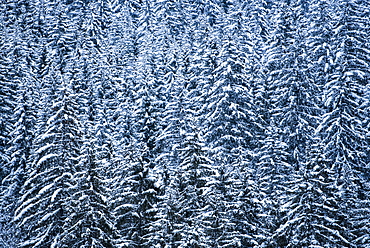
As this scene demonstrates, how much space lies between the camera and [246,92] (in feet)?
97.3

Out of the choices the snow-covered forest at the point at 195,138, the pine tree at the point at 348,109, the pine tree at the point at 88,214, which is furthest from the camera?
the pine tree at the point at 348,109

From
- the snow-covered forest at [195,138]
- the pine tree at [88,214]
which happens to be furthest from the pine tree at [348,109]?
the pine tree at [88,214]

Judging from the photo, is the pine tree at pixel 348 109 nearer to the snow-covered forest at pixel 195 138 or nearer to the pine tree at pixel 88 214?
the snow-covered forest at pixel 195 138

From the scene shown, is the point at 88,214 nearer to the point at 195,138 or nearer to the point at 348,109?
the point at 195,138

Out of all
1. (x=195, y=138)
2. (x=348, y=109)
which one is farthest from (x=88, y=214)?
(x=348, y=109)

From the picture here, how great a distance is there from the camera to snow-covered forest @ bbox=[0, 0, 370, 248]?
1820 centimetres

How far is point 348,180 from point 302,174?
6975mm

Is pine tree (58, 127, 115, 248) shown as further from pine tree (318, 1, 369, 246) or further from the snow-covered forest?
pine tree (318, 1, 369, 246)

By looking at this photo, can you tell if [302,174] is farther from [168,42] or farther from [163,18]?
[163,18]

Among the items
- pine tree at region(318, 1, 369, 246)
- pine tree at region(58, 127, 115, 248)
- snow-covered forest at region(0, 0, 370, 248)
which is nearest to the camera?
pine tree at region(58, 127, 115, 248)

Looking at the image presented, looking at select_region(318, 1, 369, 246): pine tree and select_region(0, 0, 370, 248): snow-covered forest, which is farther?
select_region(318, 1, 369, 246): pine tree

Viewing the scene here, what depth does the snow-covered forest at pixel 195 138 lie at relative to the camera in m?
18.2

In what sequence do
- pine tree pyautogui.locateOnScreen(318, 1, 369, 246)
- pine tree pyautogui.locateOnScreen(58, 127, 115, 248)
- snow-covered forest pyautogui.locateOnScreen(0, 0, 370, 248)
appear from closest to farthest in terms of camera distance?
pine tree pyautogui.locateOnScreen(58, 127, 115, 248), snow-covered forest pyautogui.locateOnScreen(0, 0, 370, 248), pine tree pyautogui.locateOnScreen(318, 1, 369, 246)

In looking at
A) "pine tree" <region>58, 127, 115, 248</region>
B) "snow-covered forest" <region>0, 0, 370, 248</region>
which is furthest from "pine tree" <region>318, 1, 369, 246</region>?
"pine tree" <region>58, 127, 115, 248</region>
